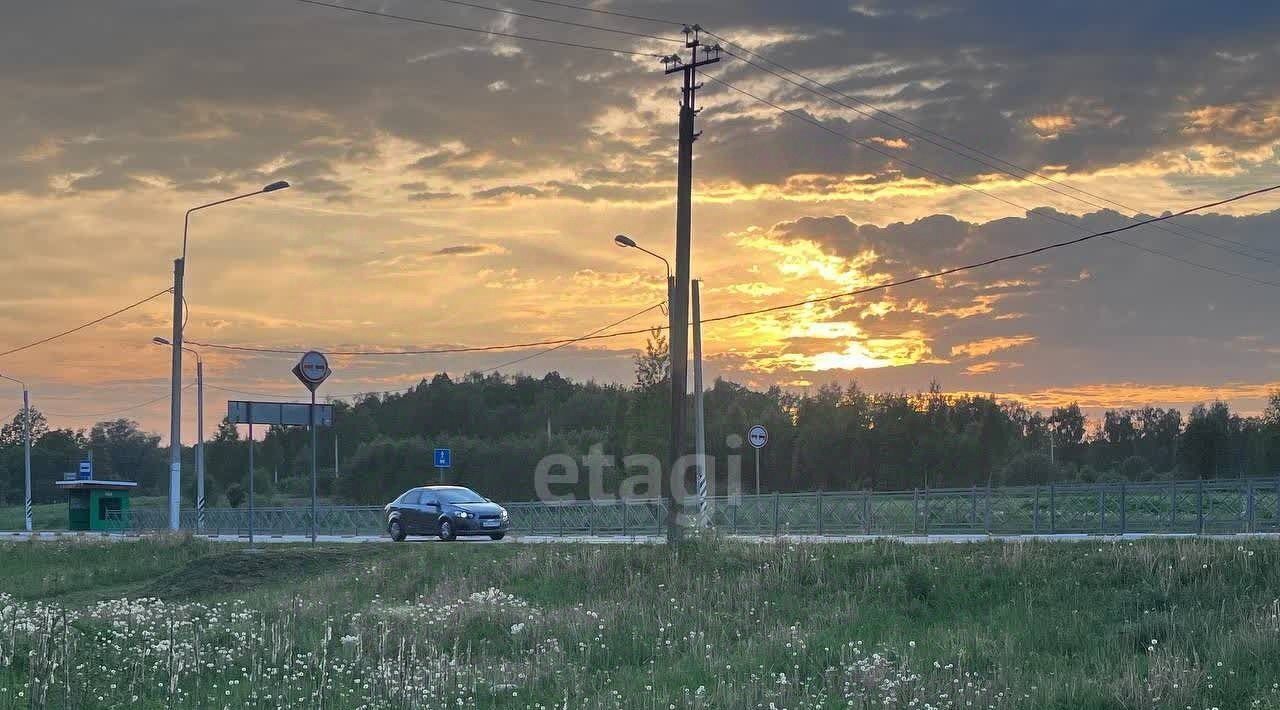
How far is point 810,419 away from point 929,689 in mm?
96360

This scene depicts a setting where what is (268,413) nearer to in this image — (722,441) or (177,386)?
(177,386)

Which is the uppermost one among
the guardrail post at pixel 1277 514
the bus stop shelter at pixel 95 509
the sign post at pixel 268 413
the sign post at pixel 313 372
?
the sign post at pixel 313 372

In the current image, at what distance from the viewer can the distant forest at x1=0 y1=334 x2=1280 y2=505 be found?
Answer: 9250 centimetres

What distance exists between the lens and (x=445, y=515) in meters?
36.4

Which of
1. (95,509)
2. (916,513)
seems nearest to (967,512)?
(916,513)

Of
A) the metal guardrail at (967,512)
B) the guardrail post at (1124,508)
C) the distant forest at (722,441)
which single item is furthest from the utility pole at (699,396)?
the distant forest at (722,441)

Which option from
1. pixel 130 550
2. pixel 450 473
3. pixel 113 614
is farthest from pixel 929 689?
pixel 450 473

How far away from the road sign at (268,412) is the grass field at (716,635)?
6.49 metres

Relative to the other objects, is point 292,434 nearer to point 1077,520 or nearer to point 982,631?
point 1077,520

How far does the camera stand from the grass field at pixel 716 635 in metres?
13.5

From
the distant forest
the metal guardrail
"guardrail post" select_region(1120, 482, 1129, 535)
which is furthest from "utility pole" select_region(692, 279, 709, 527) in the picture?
the distant forest

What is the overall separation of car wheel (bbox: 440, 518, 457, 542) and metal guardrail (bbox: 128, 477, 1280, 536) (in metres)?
7.24

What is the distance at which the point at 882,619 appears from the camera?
18.1 m

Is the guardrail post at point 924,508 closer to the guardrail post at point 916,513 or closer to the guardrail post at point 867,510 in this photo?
the guardrail post at point 916,513
